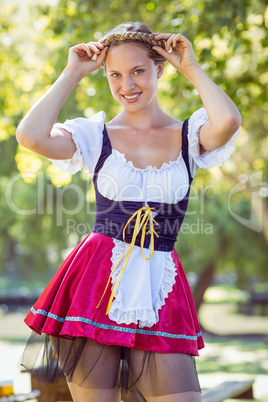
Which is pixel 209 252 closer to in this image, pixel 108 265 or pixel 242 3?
pixel 242 3

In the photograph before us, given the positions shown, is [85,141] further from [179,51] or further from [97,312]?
[97,312]

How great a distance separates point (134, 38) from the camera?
1812mm

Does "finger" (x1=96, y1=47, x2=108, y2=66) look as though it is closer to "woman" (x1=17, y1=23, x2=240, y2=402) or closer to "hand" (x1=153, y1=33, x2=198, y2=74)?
"woman" (x1=17, y1=23, x2=240, y2=402)

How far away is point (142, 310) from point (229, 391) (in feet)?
7.39

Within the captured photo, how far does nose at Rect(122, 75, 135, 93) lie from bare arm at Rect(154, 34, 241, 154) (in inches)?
5.7

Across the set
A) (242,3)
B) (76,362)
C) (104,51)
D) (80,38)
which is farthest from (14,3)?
(76,362)

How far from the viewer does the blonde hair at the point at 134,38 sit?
181 centimetres

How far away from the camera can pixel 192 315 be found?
5.96ft

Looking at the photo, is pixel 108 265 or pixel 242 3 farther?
pixel 242 3

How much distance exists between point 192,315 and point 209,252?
37.8ft

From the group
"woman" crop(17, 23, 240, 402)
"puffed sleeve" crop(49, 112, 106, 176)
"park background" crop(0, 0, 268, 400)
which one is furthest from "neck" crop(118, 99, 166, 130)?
"park background" crop(0, 0, 268, 400)

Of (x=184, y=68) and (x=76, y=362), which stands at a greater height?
(x=184, y=68)

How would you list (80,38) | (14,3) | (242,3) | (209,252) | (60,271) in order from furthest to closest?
(209,252) < (14,3) < (80,38) < (242,3) < (60,271)
